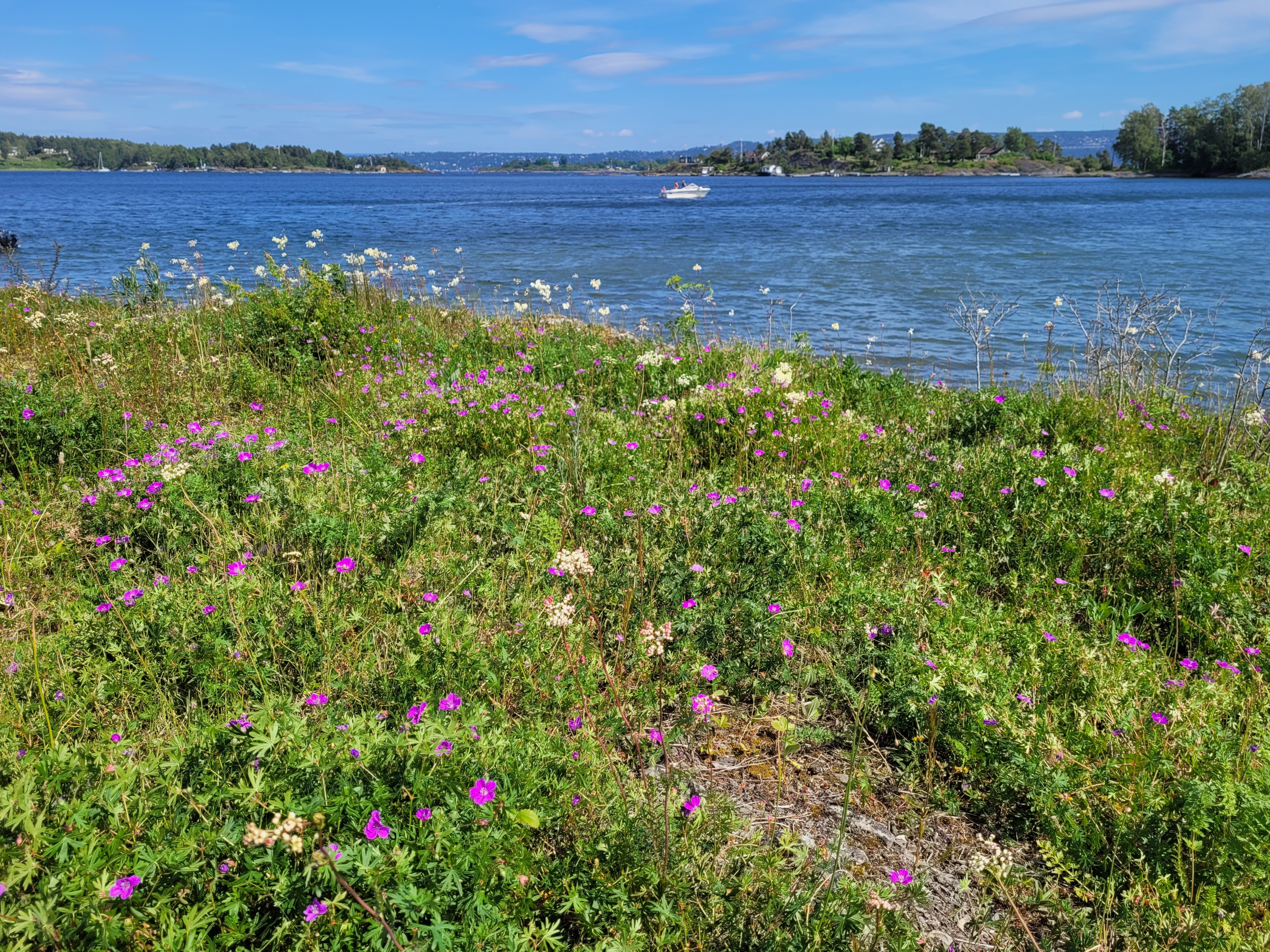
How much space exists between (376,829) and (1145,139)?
16962 centimetres

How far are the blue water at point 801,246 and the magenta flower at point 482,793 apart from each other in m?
9.11

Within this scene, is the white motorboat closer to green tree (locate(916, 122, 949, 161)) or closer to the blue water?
the blue water

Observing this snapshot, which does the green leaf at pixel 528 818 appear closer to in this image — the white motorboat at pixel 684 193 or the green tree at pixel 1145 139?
the white motorboat at pixel 684 193

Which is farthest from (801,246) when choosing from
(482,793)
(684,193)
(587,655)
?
(684,193)

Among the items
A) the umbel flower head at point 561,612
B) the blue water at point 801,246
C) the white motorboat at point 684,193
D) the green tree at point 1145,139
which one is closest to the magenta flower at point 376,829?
the umbel flower head at point 561,612

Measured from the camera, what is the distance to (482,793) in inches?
75.9

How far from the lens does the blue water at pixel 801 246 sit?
56.6 feet

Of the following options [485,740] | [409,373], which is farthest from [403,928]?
[409,373]

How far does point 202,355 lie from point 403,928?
6.20 metres

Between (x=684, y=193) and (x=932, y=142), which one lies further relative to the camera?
→ (x=932, y=142)

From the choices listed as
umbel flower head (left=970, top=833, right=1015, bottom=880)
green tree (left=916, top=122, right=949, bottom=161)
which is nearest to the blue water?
umbel flower head (left=970, top=833, right=1015, bottom=880)

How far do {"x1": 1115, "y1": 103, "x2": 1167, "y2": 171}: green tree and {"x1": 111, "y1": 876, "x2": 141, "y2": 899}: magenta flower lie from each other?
165077 millimetres

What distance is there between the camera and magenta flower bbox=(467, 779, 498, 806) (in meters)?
1.92

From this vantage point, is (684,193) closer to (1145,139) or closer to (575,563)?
(1145,139)
